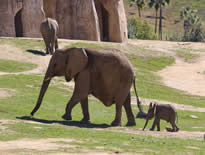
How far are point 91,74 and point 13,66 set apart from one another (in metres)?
16.2

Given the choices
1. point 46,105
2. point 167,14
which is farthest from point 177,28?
point 46,105

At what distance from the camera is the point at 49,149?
12.6 metres

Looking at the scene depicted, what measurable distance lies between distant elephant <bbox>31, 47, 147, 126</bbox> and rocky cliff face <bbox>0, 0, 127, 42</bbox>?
2610 cm

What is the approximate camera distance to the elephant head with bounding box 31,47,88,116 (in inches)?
753

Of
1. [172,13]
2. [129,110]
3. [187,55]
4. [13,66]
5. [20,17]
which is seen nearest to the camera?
[129,110]

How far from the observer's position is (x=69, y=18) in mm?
50594

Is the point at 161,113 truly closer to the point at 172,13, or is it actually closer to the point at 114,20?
the point at 114,20

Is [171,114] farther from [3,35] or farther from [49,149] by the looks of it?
[3,35]

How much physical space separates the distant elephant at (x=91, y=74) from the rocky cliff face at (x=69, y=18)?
85.6 feet

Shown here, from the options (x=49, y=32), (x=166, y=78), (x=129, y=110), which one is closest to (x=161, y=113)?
(x=129, y=110)

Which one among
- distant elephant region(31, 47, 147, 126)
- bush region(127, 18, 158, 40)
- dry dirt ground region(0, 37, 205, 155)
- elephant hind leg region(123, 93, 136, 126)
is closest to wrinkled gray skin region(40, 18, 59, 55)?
dry dirt ground region(0, 37, 205, 155)

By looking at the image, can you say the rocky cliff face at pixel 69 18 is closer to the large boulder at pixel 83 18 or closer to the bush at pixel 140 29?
the large boulder at pixel 83 18

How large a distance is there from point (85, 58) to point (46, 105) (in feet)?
18.7

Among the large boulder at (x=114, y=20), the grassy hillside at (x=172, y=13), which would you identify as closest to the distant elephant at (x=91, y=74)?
the large boulder at (x=114, y=20)
